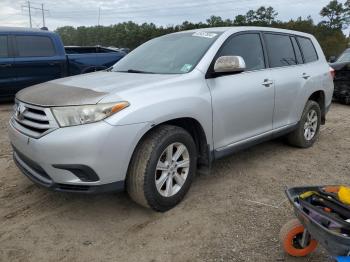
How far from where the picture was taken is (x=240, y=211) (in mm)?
3391

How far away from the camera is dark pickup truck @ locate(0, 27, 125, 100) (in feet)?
25.9

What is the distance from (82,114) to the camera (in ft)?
9.20

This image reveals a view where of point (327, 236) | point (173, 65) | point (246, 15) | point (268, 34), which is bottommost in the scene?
point (327, 236)

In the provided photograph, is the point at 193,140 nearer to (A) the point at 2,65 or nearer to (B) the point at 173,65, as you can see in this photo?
(B) the point at 173,65

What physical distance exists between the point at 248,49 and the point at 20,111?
256cm

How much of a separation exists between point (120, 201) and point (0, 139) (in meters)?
3.07

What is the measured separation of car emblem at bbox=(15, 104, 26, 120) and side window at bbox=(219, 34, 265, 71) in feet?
6.59

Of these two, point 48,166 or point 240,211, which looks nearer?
point 48,166

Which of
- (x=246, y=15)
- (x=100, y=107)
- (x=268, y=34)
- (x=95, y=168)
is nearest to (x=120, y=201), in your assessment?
(x=95, y=168)

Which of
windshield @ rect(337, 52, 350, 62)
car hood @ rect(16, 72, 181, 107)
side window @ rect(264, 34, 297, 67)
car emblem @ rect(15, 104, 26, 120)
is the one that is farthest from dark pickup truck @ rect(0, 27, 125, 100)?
windshield @ rect(337, 52, 350, 62)

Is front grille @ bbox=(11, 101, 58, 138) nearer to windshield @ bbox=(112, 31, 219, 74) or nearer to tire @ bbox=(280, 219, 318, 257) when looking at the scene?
windshield @ bbox=(112, 31, 219, 74)

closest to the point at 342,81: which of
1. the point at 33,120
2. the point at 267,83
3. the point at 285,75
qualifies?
the point at 285,75

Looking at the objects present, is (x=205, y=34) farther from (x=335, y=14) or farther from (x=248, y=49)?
(x=335, y=14)

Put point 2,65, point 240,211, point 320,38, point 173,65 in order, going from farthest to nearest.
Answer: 1. point 320,38
2. point 2,65
3. point 173,65
4. point 240,211
